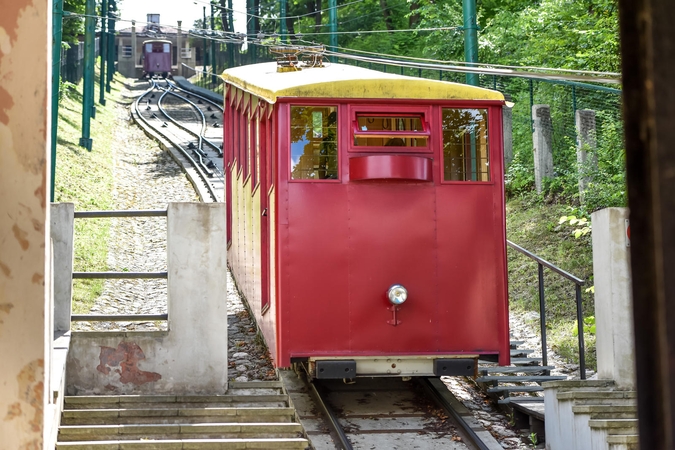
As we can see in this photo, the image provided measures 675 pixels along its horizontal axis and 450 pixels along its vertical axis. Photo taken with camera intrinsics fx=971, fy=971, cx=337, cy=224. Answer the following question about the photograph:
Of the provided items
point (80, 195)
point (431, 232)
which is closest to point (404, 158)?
point (431, 232)

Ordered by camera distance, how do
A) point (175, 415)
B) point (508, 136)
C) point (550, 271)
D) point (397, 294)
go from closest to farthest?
1. point (175, 415)
2. point (397, 294)
3. point (550, 271)
4. point (508, 136)

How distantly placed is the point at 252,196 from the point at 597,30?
7.73 m

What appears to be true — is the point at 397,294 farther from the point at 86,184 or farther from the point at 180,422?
the point at 86,184

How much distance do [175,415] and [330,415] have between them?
2185 mm

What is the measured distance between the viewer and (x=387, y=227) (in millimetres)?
9070

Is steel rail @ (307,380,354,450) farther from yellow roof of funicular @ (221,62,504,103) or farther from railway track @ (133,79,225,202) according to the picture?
railway track @ (133,79,225,202)

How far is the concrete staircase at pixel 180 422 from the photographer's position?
641cm

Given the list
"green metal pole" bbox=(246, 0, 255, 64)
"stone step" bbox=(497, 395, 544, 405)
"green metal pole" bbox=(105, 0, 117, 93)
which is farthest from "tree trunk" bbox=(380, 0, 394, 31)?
"stone step" bbox=(497, 395, 544, 405)

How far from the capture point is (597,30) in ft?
53.1

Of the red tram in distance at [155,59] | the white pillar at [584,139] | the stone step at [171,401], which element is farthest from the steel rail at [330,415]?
the red tram in distance at [155,59]

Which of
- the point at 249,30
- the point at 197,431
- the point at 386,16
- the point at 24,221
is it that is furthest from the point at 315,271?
the point at 249,30

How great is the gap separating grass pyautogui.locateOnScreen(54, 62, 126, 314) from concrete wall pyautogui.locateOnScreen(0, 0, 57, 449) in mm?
7600

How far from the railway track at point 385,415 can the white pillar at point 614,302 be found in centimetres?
121

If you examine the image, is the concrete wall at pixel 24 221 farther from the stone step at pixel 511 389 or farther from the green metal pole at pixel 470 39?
the green metal pole at pixel 470 39
